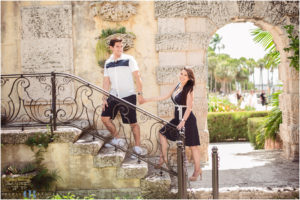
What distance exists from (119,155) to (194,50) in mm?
2713

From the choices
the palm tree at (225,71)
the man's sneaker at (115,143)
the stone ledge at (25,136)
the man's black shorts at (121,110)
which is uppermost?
the palm tree at (225,71)

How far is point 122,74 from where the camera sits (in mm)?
4918

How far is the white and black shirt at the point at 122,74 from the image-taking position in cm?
490

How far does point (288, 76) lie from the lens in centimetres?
608

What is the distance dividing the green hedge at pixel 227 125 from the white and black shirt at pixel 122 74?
6.52 metres

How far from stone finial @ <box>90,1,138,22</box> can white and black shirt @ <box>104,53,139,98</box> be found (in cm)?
126

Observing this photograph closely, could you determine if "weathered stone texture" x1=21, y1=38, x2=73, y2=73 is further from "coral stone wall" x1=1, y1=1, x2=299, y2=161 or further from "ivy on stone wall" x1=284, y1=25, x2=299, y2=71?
"ivy on stone wall" x1=284, y1=25, x2=299, y2=71

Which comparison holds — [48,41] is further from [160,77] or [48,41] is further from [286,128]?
[286,128]

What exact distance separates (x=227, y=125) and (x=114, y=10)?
692 centimetres

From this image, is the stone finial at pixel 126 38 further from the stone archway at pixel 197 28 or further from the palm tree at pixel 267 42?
the palm tree at pixel 267 42

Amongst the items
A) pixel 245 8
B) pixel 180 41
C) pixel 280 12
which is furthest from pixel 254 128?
pixel 180 41

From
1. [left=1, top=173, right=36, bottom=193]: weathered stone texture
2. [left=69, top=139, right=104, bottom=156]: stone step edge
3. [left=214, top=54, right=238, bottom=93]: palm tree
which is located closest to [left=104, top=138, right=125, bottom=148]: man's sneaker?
[left=69, top=139, right=104, bottom=156]: stone step edge

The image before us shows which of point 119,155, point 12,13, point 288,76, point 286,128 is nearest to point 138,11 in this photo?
point 12,13

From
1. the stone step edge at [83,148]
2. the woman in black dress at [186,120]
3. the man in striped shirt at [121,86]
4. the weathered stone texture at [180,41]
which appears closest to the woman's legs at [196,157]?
the woman in black dress at [186,120]
